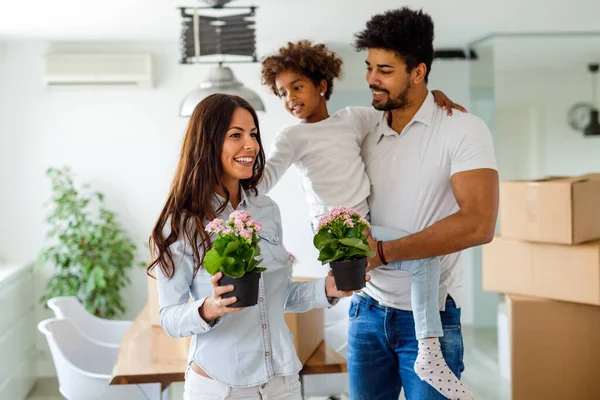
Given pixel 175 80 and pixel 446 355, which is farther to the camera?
pixel 175 80

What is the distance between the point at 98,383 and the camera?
312 centimetres

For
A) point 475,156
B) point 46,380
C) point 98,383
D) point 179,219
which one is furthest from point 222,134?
point 46,380

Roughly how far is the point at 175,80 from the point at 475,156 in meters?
3.98

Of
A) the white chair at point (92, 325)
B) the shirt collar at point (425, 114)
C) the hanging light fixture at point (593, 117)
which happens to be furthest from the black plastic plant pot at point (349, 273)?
A: the hanging light fixture at point (593, 117)

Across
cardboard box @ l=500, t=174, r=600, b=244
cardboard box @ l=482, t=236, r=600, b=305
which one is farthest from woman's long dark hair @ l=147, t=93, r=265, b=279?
cardboard box @ l=482, t=236, r=600, b=305

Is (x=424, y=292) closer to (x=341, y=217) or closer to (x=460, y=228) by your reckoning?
(x=460, y=228)

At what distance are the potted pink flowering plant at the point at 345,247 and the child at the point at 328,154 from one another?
368 mm

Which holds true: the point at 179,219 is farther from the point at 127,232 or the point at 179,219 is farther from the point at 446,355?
the point at 127,232

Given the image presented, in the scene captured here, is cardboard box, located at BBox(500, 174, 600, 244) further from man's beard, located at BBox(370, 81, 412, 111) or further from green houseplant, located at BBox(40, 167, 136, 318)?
green houseplant, located at BBox(40, 167, 136, 318)

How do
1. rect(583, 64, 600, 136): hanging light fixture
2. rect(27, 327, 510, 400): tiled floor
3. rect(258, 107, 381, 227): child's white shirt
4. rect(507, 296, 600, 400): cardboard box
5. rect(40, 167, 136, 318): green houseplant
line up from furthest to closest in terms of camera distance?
rect(583, 64, 600, 136): hanging light fixture, rect(40, 167, 136, 318): green houseplant, rect(27, 327, 510, 400): tiled floor, rect(507, 296, 600, 400): cardboard box, rect(258, 107, 381, 227): child's white shirt

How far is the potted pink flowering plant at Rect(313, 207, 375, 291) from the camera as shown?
5.33ft

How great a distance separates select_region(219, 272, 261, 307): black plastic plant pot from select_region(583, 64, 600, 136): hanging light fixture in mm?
4960

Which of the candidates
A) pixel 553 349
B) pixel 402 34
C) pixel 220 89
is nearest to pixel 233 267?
pixel 402 34

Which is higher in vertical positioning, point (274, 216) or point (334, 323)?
point (274, 216)
